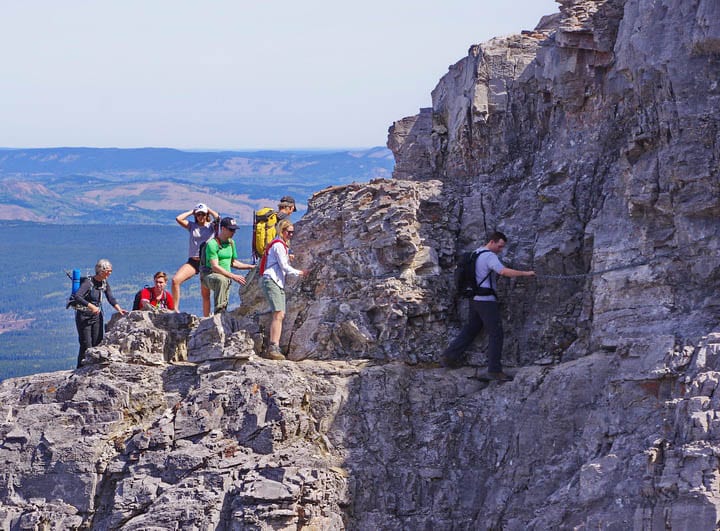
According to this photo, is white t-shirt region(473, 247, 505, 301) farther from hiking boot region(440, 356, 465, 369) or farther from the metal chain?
hiking boot region(440, 356, 465, 369)

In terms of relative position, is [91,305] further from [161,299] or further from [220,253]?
[220,253]

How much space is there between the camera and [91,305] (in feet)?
83.3

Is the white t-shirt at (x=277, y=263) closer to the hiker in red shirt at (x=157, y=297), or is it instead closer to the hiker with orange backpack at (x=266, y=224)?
the hiker with orange backpack at (x=266, y=224)

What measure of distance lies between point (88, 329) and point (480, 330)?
27.5 ft

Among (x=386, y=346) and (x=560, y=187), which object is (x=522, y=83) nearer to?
(x=560, y=187)

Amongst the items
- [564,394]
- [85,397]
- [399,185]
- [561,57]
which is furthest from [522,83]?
[85,397]

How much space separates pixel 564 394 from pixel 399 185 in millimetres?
6146

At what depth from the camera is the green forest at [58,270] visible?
10338 cm

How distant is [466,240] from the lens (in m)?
25.6

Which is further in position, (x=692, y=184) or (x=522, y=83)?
(x=522, y=83)

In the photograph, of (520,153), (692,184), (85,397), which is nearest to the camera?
(692,184)

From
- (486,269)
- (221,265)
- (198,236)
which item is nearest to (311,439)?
(221,265)

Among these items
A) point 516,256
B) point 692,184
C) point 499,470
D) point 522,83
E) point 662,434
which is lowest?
point 499,470

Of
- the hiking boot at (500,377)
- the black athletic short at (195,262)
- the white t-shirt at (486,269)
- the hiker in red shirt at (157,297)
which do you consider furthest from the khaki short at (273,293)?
the hiking boot at (500,377)
